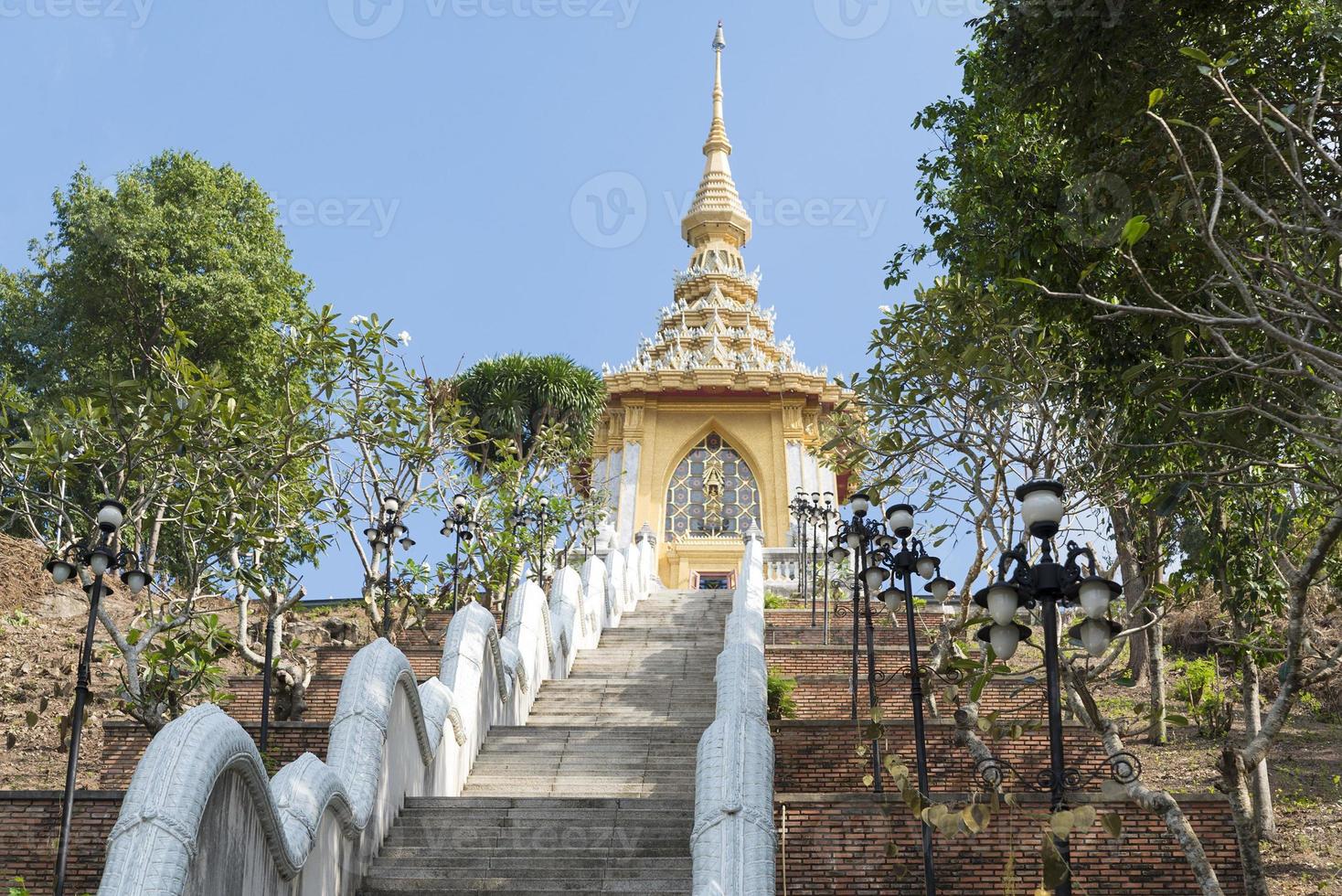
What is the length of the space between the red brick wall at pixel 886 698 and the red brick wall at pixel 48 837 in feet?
26.8

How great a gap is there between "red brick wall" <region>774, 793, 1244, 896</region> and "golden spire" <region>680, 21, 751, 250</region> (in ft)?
114

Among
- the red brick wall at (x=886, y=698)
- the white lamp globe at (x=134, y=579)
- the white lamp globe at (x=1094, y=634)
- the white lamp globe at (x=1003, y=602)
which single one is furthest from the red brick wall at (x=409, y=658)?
the white lamp globe at (x=1094, y=634)

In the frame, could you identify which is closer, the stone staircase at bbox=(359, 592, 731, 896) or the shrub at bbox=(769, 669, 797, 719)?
the stone staircase at bbox=(359, 592, 731, 896)

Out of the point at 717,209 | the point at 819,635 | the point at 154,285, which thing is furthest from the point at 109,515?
the point at 717,209

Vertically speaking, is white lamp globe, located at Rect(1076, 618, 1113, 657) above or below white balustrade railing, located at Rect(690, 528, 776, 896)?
above

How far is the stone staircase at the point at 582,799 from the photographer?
986 cm

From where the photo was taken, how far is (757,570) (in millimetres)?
19891

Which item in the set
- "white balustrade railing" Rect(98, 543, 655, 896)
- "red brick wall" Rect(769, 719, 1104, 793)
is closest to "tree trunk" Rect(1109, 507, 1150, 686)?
"red brick wall" Rect(769, 719, 1104, 793)

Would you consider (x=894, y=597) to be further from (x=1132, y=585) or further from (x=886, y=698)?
(x=1132, y=585)

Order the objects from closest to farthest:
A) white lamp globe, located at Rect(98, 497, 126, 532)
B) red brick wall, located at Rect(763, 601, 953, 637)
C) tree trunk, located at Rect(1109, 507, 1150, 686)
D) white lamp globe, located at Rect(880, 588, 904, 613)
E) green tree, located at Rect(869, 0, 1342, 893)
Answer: green tree, located at Rect(869, 0, 1342, 893)
white lamp globe, located at Rect(98, 497, 126, 532)
white lamp globe, located at Rect(880, 588, 904, 613)
tree trunk, located at Rect(1109, 507, 1150, 686)
red brick wall, located at Rect(763, 601, 953, 637)

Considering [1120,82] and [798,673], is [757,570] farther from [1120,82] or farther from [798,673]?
[1120,82]

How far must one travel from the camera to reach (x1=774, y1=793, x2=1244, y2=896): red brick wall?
1043 cm

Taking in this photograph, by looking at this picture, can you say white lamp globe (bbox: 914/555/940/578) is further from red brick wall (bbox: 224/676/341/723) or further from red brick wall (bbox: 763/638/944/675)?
red brick wall (bbox: 224/676/341/723)

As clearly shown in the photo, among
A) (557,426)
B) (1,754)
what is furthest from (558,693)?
(557,426)
